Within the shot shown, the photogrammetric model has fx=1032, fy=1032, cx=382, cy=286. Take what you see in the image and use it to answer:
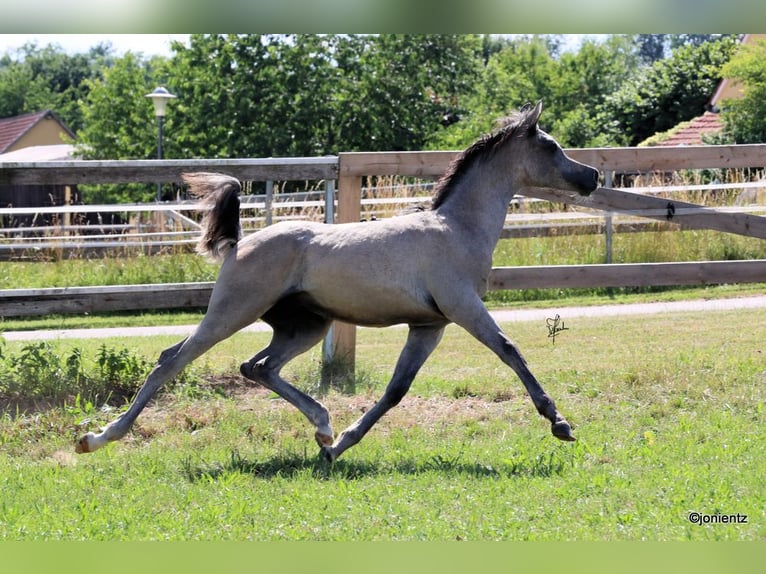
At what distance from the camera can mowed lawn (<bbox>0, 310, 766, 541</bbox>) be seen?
5.39 meters

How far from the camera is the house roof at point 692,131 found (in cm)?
3036

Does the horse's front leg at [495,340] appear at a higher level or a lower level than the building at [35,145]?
higher

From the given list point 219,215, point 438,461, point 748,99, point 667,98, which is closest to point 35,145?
point 667,98

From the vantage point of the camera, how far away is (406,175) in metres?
9.62

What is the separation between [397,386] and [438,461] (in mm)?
607

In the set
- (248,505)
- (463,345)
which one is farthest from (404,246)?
(463,345)

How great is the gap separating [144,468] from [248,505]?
1364 mm

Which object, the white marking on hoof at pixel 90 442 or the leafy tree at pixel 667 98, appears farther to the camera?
the leafy tree at pixel 667 98

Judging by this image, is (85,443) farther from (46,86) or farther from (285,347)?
(46,86)

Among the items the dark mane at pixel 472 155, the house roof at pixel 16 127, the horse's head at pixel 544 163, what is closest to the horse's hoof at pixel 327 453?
the dark mane at pixel 472 155

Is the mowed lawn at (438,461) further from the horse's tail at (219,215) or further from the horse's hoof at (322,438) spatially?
the horse's tail at (219,215)

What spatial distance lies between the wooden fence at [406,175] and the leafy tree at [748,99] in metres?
18.0

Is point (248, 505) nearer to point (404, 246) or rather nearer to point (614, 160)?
point (404, 246)

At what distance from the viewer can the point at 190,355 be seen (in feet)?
22.9
